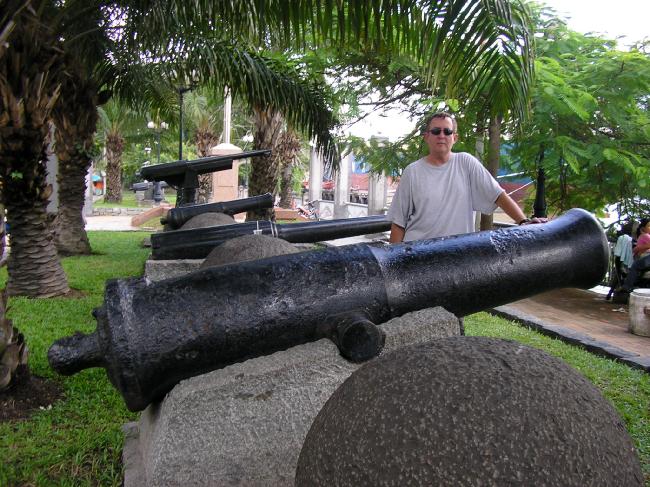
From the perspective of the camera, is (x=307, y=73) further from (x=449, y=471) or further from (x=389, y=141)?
(x=449, y=471)

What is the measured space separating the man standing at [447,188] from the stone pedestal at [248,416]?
1.52 meters

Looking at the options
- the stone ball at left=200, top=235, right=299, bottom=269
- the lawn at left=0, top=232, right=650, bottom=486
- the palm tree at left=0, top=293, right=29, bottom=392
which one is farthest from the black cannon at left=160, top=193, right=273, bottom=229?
the stone ball at left=200, top=235, right=299, bottom=269

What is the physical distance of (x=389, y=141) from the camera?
38.5ft

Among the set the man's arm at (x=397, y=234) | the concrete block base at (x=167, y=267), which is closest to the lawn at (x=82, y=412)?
the concrete block base at (x=167, y=267)

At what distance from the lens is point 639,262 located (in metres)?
9.07

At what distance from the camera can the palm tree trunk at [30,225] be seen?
6.93m

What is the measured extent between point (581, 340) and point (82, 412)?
4489mm

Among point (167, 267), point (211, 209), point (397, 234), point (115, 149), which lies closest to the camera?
point (397, 234)

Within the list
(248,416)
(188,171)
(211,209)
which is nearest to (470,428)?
(248,416)

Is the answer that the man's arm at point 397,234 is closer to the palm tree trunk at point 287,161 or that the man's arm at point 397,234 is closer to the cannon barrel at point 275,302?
the cannon barrel at point 275,302

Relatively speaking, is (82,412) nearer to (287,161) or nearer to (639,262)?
(639,262)

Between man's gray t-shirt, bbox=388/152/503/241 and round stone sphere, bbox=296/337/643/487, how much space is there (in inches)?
84.8

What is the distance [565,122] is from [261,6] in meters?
6.07

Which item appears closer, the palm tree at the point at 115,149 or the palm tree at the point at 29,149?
the palm tree at the point at 29,149
